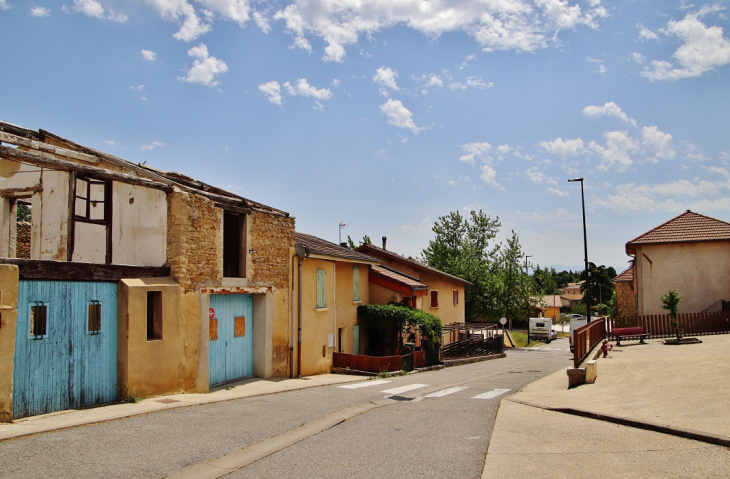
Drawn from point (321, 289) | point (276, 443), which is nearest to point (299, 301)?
point (321, 289)

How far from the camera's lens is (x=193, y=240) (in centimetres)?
1344

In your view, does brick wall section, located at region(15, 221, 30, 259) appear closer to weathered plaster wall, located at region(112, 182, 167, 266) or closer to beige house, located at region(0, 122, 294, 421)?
beige house, located at region(0, 122, 294, 421)

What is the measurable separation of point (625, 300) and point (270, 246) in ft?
135

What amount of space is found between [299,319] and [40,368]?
911 centimetres

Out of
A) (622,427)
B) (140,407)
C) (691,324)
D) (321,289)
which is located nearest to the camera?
(622,427)

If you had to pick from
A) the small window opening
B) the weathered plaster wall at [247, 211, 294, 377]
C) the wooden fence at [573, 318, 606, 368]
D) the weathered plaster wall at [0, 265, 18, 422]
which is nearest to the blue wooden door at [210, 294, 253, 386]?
the weathered plaster wall at [247, 211, 294, 377]

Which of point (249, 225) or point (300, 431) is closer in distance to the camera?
point (300, 431)

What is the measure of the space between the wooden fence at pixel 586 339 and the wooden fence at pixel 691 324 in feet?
8.50

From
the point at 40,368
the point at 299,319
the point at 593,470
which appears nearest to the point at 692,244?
the point at 299,319

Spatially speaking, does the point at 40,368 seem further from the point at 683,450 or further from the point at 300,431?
the point at 683,450

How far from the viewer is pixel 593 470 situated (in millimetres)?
6438

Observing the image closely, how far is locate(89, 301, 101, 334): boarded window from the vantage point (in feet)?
34.7

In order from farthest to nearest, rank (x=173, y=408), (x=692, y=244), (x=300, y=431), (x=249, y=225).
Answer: (x=692, y=244), (x=249, y=225), (x=173, y=408), (x=300, y=431)

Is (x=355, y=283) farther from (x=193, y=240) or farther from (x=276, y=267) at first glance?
(x=193, y=240)
